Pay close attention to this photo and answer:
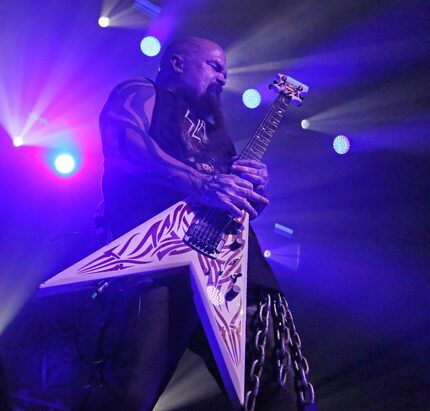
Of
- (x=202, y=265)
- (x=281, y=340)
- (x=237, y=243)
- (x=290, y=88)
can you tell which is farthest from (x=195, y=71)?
(x=281, y=340)

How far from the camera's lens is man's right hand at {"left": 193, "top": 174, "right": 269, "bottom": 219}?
1691 mm

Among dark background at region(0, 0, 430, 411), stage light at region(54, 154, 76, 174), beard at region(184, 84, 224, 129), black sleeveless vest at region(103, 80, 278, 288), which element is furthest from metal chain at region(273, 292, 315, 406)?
stage light at region(54, 154, 76, 174)

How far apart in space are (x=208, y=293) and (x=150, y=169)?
537mm

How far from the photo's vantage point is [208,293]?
1.56 metres

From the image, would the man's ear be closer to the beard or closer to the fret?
the beard

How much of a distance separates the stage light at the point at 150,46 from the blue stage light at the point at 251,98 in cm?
95

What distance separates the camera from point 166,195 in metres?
1.82

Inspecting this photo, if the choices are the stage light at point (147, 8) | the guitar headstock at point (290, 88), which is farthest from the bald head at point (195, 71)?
the stage light at point (147, 8)

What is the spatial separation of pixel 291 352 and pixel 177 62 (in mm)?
1572

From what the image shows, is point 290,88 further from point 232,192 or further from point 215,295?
point 215,295

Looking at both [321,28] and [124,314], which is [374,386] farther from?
[124,314]

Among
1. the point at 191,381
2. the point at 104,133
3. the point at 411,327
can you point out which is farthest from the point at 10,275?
the point at 411,327

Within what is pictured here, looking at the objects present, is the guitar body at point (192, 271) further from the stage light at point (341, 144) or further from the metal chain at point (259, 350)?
the stage light at point (341, 144)

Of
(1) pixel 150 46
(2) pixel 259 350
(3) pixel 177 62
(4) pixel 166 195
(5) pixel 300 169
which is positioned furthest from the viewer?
(5) pixel 300 169
